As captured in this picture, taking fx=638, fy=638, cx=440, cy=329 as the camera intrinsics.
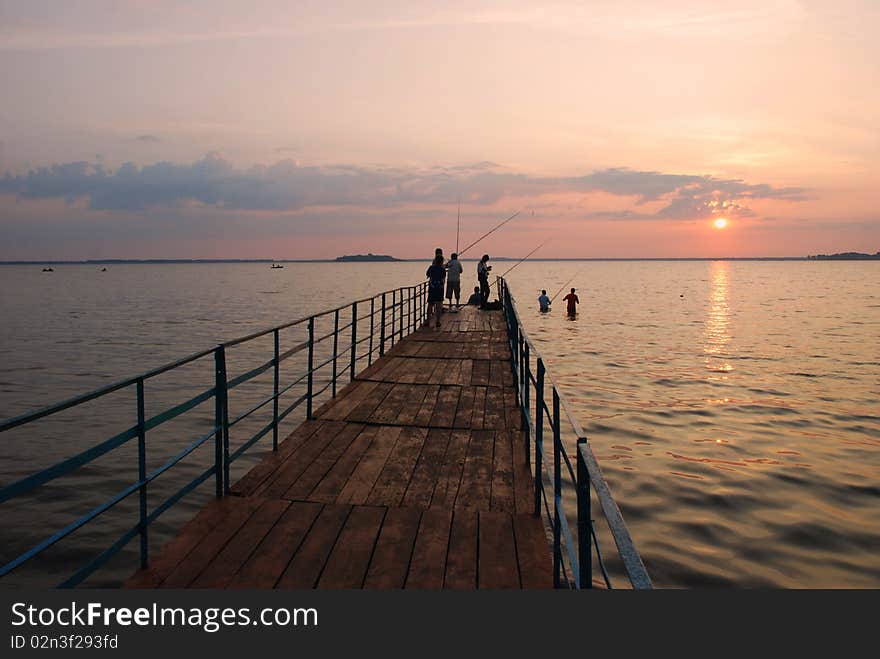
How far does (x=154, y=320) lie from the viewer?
45.1 meters

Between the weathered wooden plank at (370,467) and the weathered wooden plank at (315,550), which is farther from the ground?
the weathered wooden plank at (370,467)

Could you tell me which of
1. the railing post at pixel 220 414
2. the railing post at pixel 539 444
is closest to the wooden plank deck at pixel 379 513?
the railing post at pixel 539 444

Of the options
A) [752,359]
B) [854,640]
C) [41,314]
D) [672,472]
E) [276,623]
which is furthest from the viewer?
[41,314]

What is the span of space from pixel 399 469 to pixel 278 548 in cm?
195

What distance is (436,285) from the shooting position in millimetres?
18016

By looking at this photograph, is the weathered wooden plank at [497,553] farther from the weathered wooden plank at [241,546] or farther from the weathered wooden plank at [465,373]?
the weathered wooden plank at [465,373]

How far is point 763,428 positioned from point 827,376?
28.3 ft

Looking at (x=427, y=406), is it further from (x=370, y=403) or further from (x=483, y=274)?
(x=483, y=274)

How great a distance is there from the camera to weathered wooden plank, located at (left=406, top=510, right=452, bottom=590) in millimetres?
4086

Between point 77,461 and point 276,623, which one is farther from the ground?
point 77,461

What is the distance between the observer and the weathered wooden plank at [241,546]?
407 cm

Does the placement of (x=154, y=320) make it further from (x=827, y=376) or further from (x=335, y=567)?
(x=335, y=567)

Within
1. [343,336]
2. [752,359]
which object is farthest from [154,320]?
[752,359]

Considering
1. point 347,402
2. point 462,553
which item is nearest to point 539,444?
point 462,553
